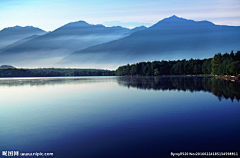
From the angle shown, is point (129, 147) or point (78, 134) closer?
point (129, 147)

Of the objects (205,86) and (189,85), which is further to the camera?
(189,85)

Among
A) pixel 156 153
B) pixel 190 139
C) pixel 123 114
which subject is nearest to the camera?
pixel 156 153

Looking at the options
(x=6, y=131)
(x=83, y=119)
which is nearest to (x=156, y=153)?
(x=83, y=119)

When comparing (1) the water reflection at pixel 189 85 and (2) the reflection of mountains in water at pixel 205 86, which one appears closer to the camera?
(2) the reflection of mountains in water at pixel 205 86

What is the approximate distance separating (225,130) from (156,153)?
578 centimetres

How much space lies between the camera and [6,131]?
13.6m

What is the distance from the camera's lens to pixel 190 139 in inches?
448

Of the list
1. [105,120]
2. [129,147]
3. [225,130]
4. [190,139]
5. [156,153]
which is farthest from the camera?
[105,120]

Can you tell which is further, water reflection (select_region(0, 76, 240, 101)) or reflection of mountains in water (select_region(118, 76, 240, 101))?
water reflection (select_region(0, 76, 240, 101))

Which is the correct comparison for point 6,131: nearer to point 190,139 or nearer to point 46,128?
point 46,128

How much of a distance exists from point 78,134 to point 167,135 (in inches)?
197

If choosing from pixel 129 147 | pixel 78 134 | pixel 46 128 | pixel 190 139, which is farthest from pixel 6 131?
pixel 190 139

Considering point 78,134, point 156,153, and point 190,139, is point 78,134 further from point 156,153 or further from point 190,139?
point 190,139

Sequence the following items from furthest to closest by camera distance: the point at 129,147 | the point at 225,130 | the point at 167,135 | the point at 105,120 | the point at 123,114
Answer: the point at 123,114, the point at 105,120, the point at 225,130, the point at 167,135, the point at 129,147
